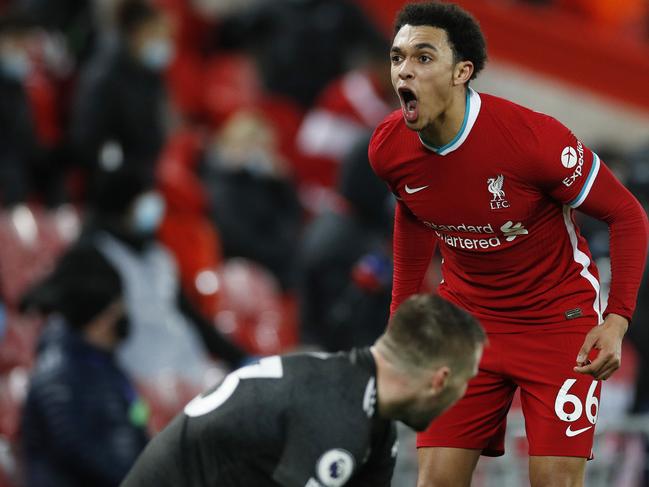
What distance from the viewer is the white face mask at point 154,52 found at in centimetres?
866

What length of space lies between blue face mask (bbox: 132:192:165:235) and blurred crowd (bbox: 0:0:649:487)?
0.04 ft

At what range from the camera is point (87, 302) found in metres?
5.97

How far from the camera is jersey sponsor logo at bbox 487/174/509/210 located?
4535 mm

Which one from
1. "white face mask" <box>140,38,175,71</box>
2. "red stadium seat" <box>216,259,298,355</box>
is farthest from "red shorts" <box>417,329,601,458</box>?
"white face mask" <box>140,38,175,71</box>

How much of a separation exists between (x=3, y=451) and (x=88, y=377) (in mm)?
528

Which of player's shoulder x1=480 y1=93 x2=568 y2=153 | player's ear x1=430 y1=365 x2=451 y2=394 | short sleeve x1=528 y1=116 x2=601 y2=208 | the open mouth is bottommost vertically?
player's ear x1=430 y1=365 x2=451 y2=394

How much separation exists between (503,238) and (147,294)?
291cm

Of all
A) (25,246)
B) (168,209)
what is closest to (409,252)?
(25,246)

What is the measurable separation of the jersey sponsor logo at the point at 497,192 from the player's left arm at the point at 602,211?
4.5 inches

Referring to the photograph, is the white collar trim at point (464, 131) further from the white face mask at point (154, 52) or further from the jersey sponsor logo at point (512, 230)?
the white face mask at point (154, 52)

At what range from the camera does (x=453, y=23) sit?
4.51 meters

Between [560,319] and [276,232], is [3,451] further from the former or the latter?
[276,232]

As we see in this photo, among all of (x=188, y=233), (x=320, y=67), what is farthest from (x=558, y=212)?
(x=320, y=67)

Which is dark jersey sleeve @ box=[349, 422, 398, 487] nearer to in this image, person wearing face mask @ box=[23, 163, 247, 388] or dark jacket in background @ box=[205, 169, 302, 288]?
person wearing face mask @ box=[23, 163, 247, 388]
